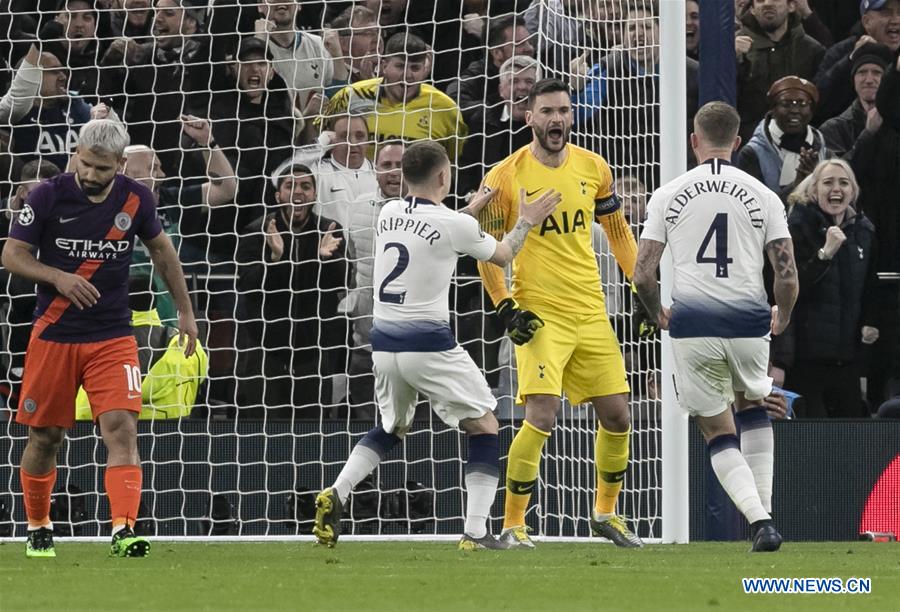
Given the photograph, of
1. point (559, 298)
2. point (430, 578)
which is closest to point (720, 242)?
point (559, 298)

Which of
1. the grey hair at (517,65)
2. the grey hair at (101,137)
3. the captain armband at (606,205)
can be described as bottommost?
the captain armband at (606,205)

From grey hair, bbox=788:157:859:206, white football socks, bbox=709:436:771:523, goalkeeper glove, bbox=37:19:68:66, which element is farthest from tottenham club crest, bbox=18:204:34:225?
grey hair, bbox=788:157:859:206

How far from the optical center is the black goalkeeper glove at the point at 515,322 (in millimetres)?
8352

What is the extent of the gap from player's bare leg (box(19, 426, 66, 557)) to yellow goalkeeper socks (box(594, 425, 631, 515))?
2.87m

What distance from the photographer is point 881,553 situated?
8211mm

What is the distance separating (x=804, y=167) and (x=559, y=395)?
4455 millimetres

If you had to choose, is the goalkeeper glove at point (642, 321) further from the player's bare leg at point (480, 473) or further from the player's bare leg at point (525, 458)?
the player's bare leg at point (480, 473)

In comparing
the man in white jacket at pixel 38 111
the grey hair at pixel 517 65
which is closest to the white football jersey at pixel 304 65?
the grey hair at pixel 517 65

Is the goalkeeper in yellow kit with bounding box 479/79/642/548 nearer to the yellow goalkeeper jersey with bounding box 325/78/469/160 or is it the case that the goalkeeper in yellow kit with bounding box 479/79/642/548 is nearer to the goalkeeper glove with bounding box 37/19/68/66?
the yellow goalkeeper jersey with bounding box 325/78/469/160

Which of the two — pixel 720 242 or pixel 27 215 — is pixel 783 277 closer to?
pixel 720 242

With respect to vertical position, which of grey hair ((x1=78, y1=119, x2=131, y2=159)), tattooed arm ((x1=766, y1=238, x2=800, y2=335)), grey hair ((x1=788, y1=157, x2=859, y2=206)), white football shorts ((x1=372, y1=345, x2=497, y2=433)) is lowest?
white football shorts ((x1=372, y1=345, x2=497, y2=433))

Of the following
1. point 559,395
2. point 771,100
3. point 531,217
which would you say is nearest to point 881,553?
point 559,395

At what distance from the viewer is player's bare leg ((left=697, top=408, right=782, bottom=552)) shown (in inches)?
311

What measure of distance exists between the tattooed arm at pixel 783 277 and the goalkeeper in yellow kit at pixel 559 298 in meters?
1.08
